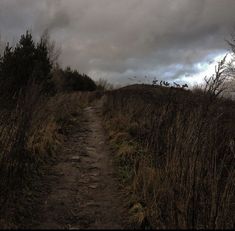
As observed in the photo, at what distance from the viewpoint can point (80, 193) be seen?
722cm

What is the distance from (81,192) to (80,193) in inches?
1.9

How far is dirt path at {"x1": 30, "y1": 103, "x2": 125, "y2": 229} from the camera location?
602 centimetres

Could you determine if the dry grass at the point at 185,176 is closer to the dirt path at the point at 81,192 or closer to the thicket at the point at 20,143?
the dirt path at the point at 81,192

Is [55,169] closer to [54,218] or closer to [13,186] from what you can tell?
[13,186]

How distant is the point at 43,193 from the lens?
7.12m

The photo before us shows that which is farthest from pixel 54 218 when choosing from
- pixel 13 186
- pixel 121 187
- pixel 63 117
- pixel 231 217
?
pixel 63 117

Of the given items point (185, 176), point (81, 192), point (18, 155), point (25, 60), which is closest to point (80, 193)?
point (81, 192)

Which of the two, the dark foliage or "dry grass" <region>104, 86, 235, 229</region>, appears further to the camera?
the dark foliage

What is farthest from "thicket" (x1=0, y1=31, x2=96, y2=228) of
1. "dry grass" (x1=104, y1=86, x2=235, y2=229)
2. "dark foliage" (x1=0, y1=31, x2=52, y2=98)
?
"dark foliage" (x1=0, y1=31, x2=52, y2=98)

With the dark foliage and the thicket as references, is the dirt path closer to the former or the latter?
the thicket

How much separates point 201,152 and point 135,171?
2165mm

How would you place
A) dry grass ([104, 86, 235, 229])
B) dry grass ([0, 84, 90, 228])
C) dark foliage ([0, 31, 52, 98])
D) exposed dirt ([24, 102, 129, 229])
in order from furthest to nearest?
1. dark foliage ([0, 31, 52, 98])
2. dry grass ([0, 84, 90, 228])
3. exposed dirt ([24, 102, 129, 229])
4. dry grass ([104, 86, 235, 229])

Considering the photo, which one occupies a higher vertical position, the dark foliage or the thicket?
the dark foliage

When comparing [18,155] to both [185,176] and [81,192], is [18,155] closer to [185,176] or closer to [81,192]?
[81,192]
